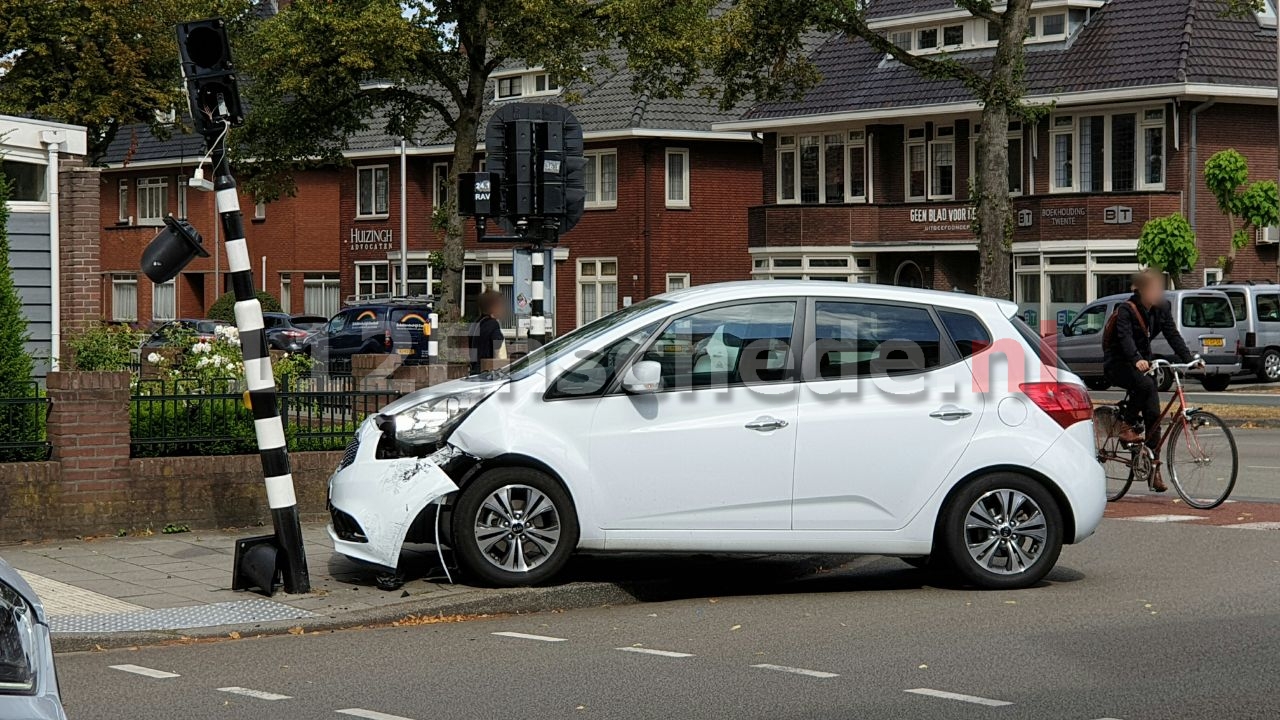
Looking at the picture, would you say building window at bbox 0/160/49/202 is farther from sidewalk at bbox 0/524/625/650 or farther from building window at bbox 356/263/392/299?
building window at bbox 356/263/392/299

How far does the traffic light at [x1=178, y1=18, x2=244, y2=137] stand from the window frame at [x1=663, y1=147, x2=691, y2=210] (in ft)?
129

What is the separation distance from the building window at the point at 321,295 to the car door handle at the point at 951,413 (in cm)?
5030

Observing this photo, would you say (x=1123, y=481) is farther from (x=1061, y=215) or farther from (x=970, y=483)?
(x=1061, y=215)

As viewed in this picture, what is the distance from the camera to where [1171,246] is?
36156mm

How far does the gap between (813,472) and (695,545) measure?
0.78 metres

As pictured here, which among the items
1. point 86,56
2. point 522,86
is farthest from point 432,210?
point 86,56

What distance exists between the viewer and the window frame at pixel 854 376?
9.50m

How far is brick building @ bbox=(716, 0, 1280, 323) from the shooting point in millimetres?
38594

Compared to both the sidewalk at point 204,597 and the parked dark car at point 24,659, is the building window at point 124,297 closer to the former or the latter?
the sidewalk at point 204,597

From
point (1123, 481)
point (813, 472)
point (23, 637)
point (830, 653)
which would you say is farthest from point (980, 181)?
point (23, 637)

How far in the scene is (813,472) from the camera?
941cm

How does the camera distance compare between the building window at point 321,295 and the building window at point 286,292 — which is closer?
the building window at point 321,295

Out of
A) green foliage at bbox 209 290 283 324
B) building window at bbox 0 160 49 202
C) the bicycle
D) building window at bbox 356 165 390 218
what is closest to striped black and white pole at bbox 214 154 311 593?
the bicycle

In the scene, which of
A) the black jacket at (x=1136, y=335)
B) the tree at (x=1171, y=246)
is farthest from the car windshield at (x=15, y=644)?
the tree at (x=1171, y=246)
